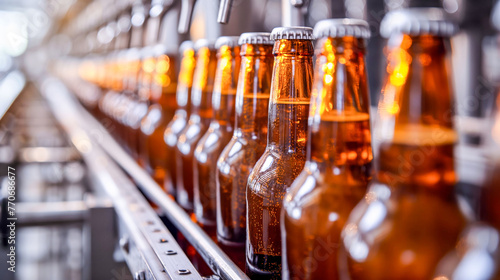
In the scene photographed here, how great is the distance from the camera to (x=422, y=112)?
1.05ft

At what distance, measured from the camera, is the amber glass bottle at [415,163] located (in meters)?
0.31

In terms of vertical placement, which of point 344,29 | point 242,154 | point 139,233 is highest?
point 344,29

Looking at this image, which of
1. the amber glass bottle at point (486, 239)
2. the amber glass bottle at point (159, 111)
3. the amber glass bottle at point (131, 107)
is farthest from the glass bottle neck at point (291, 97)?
the amber glass bottle at point (131, 107)

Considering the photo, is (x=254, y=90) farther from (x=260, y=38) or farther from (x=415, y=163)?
(x=415, y=163)

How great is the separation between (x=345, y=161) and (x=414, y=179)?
0.07 meters

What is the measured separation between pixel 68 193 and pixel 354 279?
205cm

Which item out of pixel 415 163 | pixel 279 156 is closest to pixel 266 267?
pixel 279 156

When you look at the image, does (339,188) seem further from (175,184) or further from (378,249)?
(175,184)

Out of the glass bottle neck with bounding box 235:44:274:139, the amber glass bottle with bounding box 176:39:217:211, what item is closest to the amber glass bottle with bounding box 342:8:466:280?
the glass bottle neck with bounding box 235:44:274:139

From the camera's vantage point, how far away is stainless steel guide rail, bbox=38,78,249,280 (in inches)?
21.7

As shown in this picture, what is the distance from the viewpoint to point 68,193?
2.21m

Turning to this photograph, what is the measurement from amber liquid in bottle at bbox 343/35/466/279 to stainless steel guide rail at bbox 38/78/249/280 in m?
0.20

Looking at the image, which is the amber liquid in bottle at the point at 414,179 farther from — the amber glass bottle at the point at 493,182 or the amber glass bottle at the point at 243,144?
the amber glass bottle at the point at 243,144

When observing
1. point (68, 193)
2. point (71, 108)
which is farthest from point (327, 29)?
point (71, 108)
